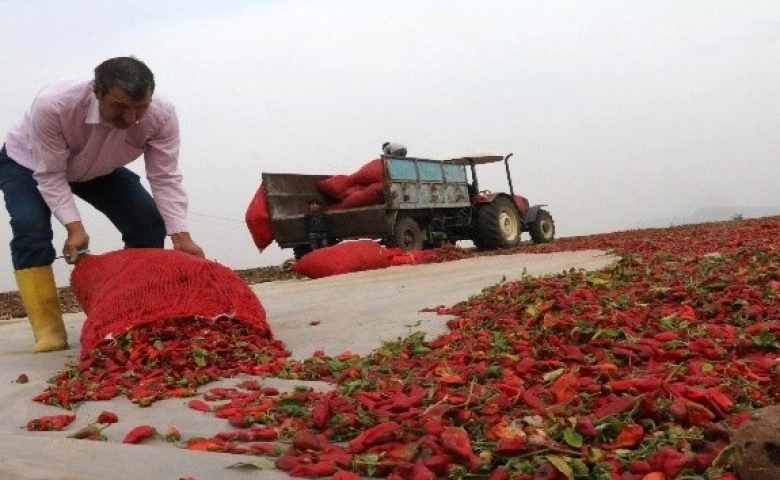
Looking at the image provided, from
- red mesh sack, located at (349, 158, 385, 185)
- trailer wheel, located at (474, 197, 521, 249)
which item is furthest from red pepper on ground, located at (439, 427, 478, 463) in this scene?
trailer wheel, located at (474, 197, 521, 249)

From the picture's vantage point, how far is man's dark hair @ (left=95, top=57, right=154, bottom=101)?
3.79 meters

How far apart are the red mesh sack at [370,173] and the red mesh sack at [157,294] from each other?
8111 mm

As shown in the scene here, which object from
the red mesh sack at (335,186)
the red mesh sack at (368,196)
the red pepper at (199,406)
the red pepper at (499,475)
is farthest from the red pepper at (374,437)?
the red mesh sack at (335,186)

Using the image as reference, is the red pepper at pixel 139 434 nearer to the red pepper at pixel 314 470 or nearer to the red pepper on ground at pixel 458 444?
the red pepper at pixel 314 470

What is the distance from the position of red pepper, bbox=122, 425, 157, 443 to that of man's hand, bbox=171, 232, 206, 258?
2263mm

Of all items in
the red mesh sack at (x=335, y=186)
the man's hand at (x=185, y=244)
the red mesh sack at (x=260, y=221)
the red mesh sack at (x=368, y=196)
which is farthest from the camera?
the red mesh sack at (x=335, y=186)

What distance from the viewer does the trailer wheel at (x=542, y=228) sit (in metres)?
15.7

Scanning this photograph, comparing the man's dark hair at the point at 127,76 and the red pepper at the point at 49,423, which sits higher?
the man's dark hair at the point at 127,76

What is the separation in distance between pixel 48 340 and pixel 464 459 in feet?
10.1

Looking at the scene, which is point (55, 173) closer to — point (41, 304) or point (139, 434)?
point (41, 304)

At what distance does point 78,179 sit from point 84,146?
0.85ft

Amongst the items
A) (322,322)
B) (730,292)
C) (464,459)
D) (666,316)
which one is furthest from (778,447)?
(322,322)

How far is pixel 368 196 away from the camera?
12.1 m

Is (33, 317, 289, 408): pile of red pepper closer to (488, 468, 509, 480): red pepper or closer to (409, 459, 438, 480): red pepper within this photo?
(409, 459, 438, 480): red pepper
